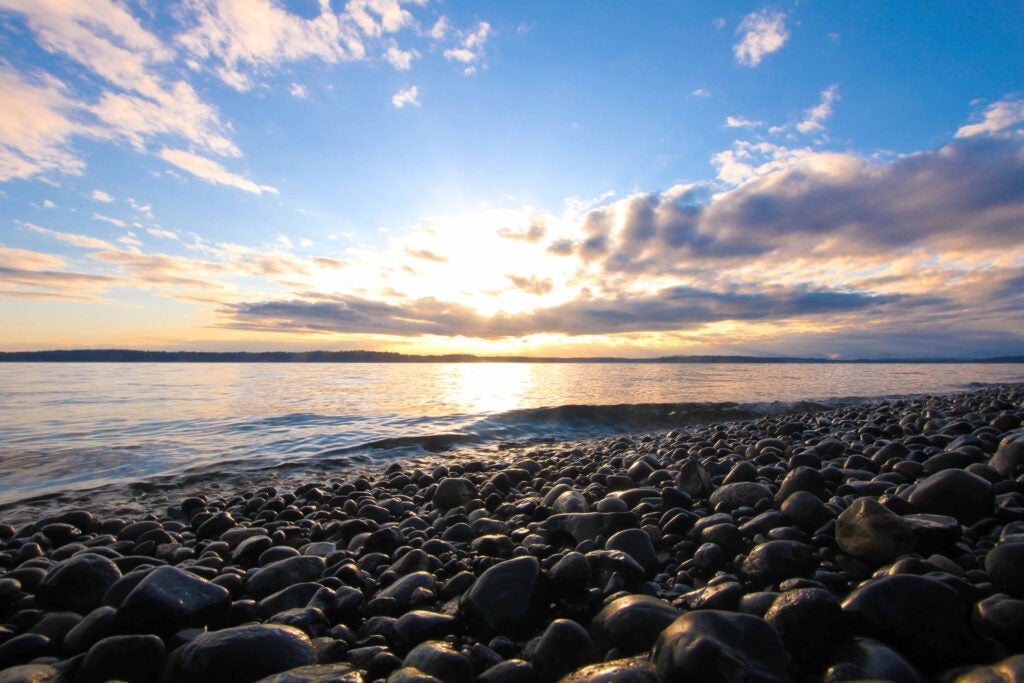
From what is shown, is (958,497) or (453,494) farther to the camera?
(453,494)

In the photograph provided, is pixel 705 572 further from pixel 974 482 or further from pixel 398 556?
pixel 398 556

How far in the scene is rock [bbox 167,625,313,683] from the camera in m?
2.59

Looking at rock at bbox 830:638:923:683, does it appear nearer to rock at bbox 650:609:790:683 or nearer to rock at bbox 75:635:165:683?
rock at bbox 650:609:790:683

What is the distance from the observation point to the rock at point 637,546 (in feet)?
12.0

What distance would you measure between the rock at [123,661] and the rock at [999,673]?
419 cm

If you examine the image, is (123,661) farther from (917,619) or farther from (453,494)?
(917,619)

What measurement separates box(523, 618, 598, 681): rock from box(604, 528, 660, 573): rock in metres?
1.14

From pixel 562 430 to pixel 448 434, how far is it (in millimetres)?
4379

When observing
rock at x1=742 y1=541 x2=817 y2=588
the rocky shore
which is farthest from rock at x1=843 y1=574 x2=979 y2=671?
rock at x1=742 y1=541 x2=817 y2=588

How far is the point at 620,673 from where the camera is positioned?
2.12 meters

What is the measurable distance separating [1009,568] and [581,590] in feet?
7.93

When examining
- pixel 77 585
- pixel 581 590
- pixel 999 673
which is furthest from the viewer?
pixel 77 585

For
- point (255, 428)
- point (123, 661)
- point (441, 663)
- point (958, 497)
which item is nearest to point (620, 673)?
point (441, 663)

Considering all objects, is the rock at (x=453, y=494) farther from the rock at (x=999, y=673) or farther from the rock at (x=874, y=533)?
the rock at (x=999, y=673)
